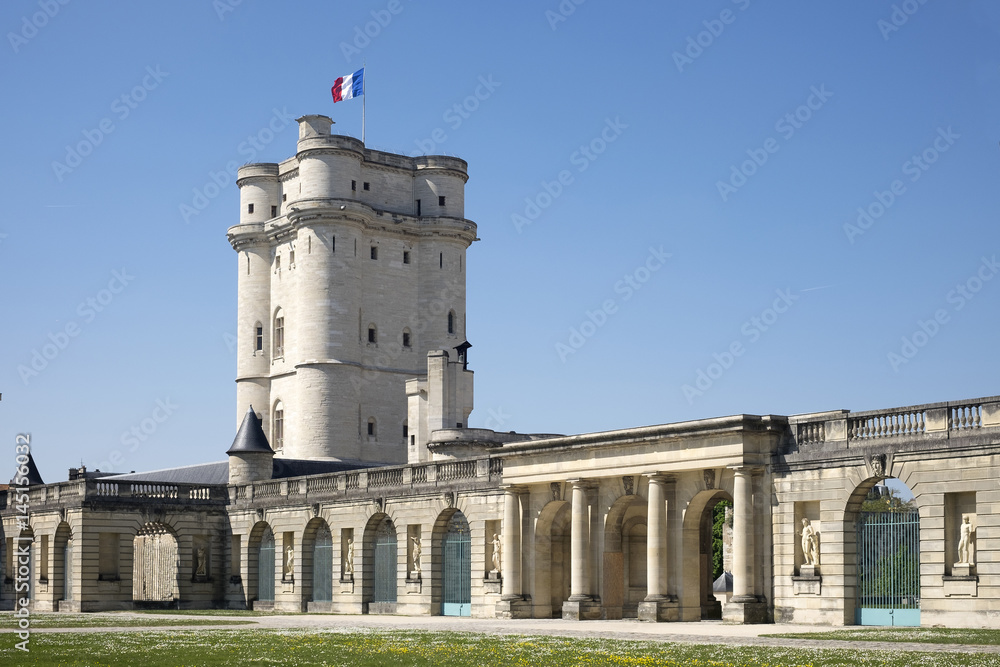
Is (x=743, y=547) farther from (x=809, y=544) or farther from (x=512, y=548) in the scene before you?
(x=512, y=548)

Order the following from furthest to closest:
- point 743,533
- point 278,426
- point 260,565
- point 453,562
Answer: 1. point 278,426
2. point 260,565
3. point 453,562
4. point 743,533

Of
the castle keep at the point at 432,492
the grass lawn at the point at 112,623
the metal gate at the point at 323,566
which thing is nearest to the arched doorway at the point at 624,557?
the castle keep at the point at 432,492

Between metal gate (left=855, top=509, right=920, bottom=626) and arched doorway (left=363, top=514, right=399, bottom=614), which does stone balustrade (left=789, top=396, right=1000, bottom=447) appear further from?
arched doorway (left=363, top=514, right=399, bottom=614)

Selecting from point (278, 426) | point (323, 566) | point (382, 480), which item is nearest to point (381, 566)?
point (382, 480)

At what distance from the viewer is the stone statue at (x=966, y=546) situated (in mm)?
30812

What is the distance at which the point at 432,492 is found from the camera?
46.4m

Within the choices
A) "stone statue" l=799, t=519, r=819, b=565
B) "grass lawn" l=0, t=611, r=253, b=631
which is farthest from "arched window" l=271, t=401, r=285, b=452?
"stone statue" l=799, t=519, r=819, b=565

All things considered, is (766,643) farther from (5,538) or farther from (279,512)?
(5,538)

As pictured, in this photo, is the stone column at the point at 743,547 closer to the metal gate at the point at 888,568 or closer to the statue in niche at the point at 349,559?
the metal gate at the point at 888,568

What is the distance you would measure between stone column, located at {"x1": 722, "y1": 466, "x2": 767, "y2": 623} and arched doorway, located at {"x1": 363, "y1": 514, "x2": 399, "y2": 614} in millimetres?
15781

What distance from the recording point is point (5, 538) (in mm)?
64312

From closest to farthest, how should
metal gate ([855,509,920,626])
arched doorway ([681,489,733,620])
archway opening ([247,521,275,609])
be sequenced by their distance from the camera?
metal gate ([855,509,920,626]) → arched doorway ([681,489,733,620]) → archway opening ([247,521,275,609])

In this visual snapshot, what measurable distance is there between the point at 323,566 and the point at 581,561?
50.8ft

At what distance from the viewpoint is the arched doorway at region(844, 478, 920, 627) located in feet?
106
